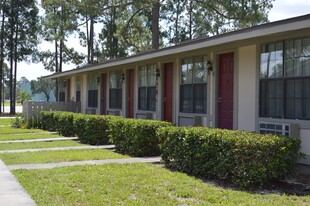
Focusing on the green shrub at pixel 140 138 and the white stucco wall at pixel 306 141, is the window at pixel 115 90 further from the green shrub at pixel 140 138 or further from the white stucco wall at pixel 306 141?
the white stucco wall at pixel 306 141

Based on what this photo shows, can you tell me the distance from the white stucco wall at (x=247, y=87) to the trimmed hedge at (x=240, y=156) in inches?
99.3

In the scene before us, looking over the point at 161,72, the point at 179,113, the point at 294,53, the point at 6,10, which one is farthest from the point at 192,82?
the point at 6,10

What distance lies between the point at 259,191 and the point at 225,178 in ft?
2.22

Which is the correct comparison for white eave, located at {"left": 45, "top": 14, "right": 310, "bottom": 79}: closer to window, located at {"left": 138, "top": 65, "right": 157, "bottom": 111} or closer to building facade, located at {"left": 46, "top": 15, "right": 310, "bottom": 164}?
building facade, located at {"left": 46, "top": 15, "right": 310, "bottom": 164}

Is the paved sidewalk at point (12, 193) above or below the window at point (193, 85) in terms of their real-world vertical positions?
below

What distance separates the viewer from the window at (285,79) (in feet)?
26.3

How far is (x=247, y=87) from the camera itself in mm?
9680

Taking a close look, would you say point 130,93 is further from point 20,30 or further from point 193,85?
point 20,30

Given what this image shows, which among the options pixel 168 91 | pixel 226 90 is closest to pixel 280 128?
pixel 226 90

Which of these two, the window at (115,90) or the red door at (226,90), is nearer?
the red door at (226,90)

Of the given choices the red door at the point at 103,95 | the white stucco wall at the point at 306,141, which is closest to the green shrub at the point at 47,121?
the red door at the point at 103,95

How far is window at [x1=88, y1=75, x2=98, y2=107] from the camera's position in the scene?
1991 cm

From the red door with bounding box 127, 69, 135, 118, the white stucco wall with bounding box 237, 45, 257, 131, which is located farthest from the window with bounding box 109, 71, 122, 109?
the white stucco wall with bounding box 237, 45, 257, 131

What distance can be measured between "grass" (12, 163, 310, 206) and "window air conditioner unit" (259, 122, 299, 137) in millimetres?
2563
